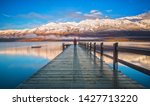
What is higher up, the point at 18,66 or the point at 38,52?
the point at 18,66

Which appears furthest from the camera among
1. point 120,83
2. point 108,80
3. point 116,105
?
point 108,80

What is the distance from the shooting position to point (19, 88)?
11.6ft

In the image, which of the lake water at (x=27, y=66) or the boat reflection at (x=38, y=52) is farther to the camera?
the boat reflection at (x=38, y=52)

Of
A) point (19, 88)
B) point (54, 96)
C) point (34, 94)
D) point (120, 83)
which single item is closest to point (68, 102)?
point (54, 96)

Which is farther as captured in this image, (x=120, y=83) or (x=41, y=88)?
(x=120, y=83)

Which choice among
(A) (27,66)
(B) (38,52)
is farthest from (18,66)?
(B) (38,52)

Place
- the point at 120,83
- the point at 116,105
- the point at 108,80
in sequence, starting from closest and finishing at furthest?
the point at 116,105, the point at 120,83, the point at 108,80

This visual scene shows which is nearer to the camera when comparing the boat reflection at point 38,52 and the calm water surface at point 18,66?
the calm water surface at point 18,66

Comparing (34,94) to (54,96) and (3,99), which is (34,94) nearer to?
(54,96)

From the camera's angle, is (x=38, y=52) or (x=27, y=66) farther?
(x=38, y=52)

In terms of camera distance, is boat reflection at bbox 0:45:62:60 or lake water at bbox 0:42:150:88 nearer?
lake water at bbox 0:42:150:88

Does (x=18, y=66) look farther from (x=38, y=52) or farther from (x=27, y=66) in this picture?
(x=38, y=52)

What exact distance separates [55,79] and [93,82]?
63 centimetres

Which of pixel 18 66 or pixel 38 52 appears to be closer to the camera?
pixel 18 66
